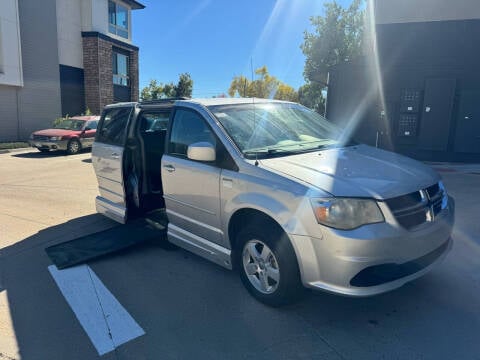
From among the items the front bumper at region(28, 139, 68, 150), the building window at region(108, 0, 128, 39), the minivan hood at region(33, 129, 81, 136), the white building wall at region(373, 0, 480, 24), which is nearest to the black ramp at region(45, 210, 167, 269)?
the front bumper at region(28, 139, 68, 150)

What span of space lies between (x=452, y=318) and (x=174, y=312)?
7.55 ft

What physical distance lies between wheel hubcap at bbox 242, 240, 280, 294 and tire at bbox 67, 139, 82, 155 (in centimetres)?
1325

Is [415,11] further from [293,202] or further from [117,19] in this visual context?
[117,19]

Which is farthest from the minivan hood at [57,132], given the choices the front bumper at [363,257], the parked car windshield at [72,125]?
the front bumper at [363,257]

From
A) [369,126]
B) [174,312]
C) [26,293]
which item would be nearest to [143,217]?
[26,293]

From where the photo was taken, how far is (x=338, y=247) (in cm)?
261

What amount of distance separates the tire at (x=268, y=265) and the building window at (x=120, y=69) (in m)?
24.9

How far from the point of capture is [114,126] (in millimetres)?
5391

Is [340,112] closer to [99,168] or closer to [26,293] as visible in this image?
[99,168]

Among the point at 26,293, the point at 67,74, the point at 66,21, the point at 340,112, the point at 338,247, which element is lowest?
the point at 26,293

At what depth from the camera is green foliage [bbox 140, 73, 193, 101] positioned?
35781 millimetres

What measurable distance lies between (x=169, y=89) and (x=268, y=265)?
36.1m

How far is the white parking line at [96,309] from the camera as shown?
113 inches

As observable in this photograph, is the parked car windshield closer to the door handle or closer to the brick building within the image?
the brick building
